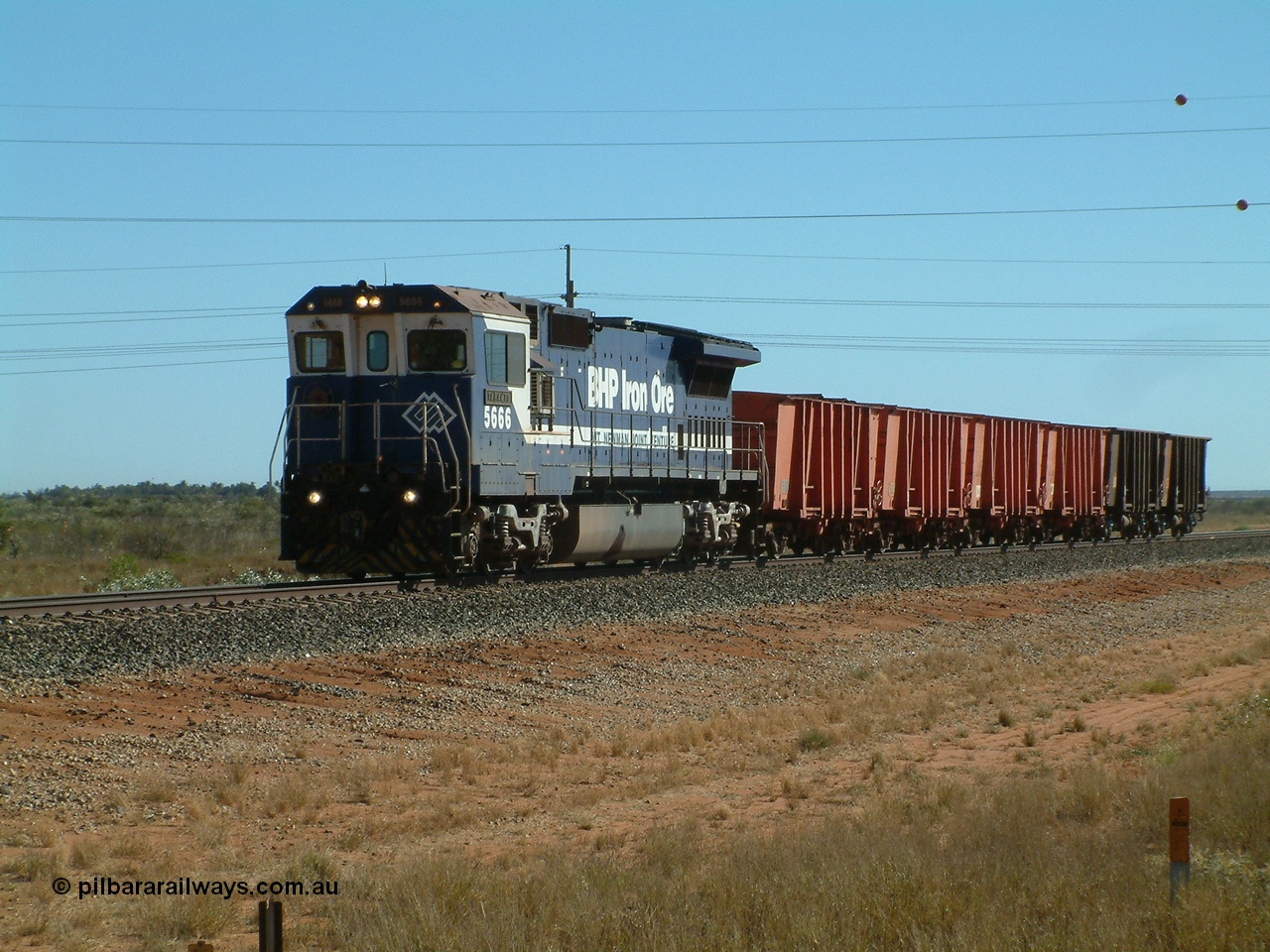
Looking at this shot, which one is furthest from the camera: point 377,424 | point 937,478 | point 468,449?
point 937,478

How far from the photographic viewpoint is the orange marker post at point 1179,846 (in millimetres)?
7215

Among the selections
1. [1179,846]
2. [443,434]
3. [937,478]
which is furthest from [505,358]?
[937,478]

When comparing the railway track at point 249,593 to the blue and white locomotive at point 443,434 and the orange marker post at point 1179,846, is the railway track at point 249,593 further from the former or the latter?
the orange marker post at point 1179,846

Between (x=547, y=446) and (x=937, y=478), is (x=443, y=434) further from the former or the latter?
(x=937, y=478)

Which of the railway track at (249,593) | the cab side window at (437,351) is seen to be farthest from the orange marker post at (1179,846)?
the cab side window at (437,351)

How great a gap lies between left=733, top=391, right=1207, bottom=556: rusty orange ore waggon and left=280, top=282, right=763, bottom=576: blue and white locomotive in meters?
7.50

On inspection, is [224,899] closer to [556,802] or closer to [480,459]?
[556,802]

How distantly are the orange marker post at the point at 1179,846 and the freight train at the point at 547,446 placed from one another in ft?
40.9

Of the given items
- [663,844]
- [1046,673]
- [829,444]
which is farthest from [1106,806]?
[829,444]

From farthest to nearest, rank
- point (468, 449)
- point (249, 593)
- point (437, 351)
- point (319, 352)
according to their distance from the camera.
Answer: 1. point (319, 352)
2. point (437, 351)
3. point (468, 449)
4. point (249, 593)

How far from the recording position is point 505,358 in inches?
784

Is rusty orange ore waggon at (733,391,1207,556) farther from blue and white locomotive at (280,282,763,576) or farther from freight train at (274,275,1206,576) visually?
blue and white locomotive at (280,282,763,576)

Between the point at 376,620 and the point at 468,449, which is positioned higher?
the point at 468,449
